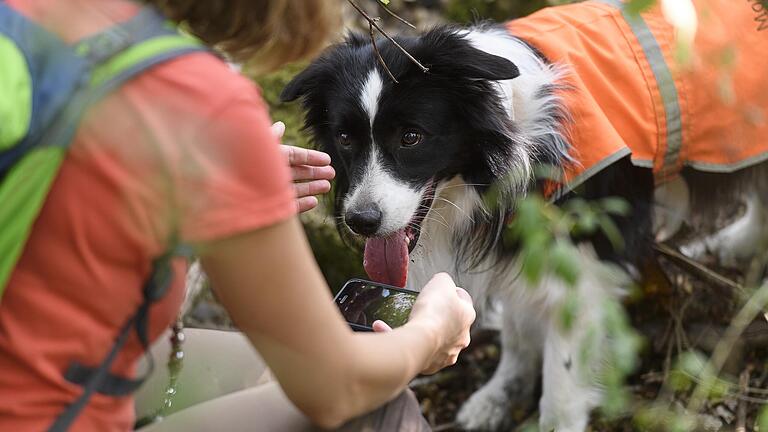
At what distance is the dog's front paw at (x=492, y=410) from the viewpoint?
10.6 ft

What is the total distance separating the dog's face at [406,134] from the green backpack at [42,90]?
5.17 feet

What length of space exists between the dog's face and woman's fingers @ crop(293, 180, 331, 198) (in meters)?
0.30

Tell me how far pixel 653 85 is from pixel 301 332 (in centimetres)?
189

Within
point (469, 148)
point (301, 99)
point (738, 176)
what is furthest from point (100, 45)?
point (738, 176)

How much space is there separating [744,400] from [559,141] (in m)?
0.92

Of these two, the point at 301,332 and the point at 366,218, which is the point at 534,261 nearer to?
the point at 301,332

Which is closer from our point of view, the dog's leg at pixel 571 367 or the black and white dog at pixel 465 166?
the black and white dog at pixel 465 166

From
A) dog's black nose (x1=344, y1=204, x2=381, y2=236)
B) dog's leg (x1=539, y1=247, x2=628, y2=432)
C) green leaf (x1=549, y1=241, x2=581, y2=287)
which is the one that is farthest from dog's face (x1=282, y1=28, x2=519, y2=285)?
green leaf (x1=549, y1=241, x2=581, y2=287)

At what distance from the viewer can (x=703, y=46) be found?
2.74m

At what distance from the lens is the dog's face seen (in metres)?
2.63

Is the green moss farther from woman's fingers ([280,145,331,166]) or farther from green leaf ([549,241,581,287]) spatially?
green leaf ([549,241,581,287])

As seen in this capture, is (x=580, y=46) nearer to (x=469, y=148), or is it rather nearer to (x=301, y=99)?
(x=469, y=148)

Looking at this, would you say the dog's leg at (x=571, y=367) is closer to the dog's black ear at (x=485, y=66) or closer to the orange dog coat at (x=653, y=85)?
the orange dog coat at (x=653, y=85)

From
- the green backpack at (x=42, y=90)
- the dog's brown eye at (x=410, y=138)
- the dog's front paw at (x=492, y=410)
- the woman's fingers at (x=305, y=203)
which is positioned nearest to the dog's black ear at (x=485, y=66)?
the dog's brown eye at (x=410, y=138)
